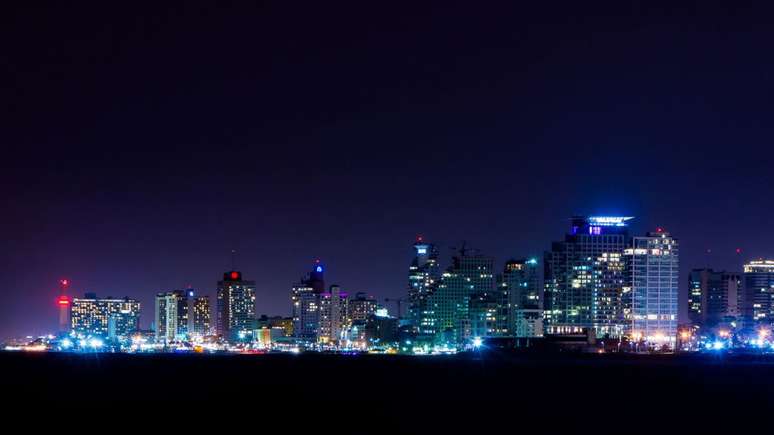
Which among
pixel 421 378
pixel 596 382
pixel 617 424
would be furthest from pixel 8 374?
pixel 617 424

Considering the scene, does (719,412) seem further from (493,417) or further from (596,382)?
(596,382)

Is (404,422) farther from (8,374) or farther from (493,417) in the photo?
(8,374)

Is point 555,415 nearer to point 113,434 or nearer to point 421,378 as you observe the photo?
point 113,434

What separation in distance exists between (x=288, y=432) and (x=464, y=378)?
84269mm

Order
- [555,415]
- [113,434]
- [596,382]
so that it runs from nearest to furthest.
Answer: [113,434] → [555,415] → [596,382]

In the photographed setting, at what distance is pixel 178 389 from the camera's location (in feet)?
480

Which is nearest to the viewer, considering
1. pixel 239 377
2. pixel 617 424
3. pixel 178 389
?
pixel 617 424

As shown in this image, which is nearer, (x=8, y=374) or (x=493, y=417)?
(x=493, y=417)

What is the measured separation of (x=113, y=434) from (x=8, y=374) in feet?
331

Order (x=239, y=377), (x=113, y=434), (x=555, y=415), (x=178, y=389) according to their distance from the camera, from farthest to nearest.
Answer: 1. (x=239, y=377)
2. (x=178, y=389)
3. (x=555, y=415)
4. (x=113, y=434)

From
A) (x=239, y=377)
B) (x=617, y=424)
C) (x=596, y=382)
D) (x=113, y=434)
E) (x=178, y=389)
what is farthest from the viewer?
(x=239, y=377)

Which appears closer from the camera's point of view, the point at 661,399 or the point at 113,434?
the point at 113,434

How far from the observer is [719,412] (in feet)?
380

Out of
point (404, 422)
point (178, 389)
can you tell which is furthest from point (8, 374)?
point (404, 422)
